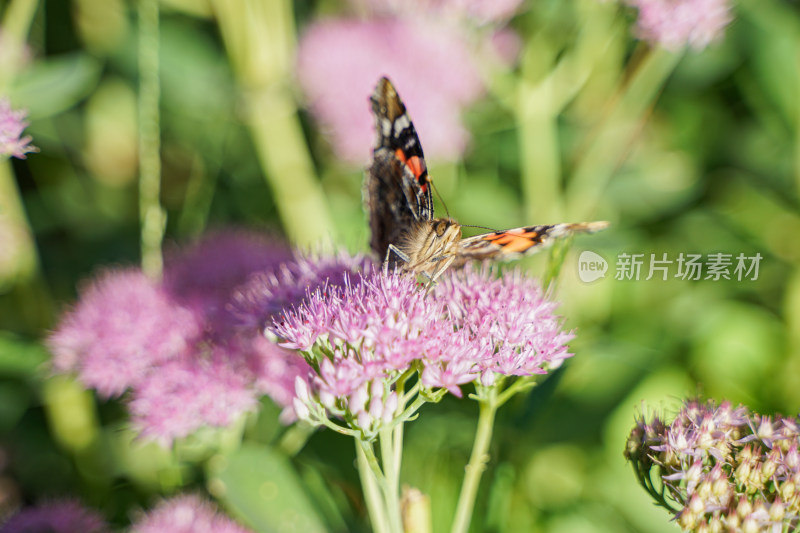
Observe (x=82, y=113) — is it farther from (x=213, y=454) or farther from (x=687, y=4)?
(x=687, y=4)

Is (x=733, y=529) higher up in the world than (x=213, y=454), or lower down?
higher up

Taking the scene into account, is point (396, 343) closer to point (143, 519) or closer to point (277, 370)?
point (277, 370)

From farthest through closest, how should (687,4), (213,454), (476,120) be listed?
(476,120)
(687,4)
(213,454)

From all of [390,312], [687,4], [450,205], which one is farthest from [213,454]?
[687,4]

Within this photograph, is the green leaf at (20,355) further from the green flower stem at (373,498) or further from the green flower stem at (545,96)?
the green flower stem at (545,96)

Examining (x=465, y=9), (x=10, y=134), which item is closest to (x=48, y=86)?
(x=10, y=134)

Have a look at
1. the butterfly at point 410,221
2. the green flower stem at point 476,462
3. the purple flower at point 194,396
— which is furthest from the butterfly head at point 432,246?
the purple flower at point 194,396

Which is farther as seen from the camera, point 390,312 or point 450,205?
point 450,205
